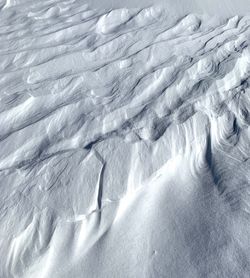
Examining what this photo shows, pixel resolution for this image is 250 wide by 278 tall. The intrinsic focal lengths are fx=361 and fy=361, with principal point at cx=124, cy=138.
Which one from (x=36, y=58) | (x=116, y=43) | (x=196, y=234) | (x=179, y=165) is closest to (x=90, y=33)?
(x=116, y=43)

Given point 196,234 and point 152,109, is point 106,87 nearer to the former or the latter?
point 152,109

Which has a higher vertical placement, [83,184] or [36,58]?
[36,58]

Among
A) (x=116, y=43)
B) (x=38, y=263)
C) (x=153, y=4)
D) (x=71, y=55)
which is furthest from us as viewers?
(x=153, y=4)

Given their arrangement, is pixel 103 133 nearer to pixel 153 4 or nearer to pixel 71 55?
pixel 71 55

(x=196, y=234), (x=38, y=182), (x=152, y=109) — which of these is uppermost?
(x=38, y=182)

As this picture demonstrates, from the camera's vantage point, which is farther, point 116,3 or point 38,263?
point 116,3

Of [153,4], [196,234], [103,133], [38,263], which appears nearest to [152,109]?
[103,133]

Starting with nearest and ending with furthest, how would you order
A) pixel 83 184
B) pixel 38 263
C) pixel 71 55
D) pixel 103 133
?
pixel 38 263 < pixel 83 184 < pixel 103 133 < pixel 71 55
